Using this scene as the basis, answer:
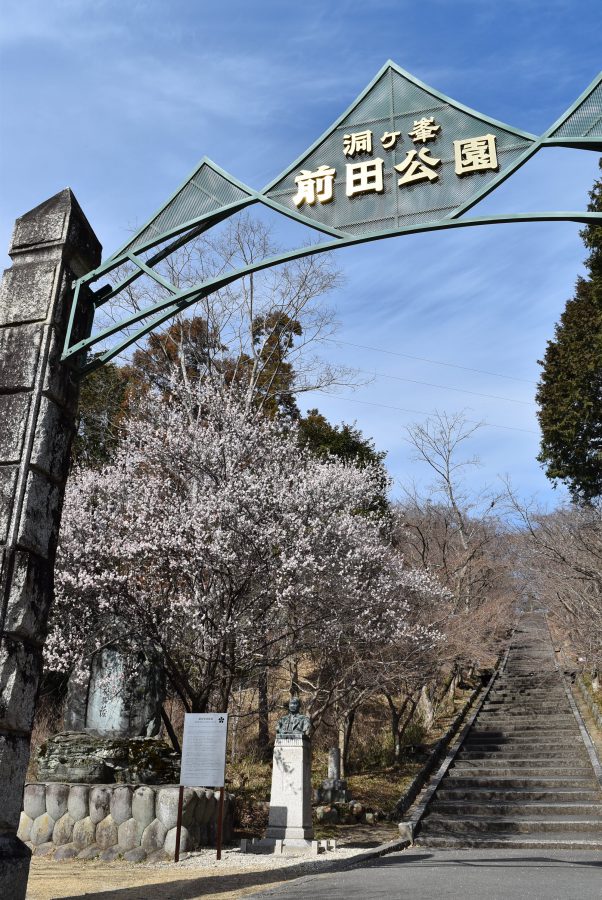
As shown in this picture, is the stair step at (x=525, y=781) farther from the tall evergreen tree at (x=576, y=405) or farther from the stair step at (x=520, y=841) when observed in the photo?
the tall evergreen tree at (x=576, y=405)

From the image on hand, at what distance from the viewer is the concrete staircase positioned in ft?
37.1

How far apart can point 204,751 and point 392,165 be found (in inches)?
283

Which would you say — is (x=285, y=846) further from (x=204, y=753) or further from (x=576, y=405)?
(x=576, y=405)

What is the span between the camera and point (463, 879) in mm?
7441

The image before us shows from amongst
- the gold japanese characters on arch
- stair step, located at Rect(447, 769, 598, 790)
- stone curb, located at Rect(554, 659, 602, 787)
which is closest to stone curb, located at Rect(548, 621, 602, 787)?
stone curb, located at Rect(554, 659, 602, 787)

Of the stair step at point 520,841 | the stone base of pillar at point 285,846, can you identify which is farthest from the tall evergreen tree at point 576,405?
the stone base of pillar at point 285,846

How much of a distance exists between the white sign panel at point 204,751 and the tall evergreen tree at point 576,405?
17.7 meters

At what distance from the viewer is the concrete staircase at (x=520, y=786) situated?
37.1 feet

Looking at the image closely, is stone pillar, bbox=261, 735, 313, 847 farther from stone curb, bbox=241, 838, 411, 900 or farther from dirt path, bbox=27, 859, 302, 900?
dirt path, bbox=27, 859, 302, 900

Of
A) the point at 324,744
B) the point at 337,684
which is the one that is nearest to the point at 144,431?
the point at 337,684

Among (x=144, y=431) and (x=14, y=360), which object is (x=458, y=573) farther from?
(x=14, y=360)

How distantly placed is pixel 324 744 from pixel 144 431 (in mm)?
10034

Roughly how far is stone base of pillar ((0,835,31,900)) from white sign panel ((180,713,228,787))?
159 inches

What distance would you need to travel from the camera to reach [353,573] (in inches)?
587
